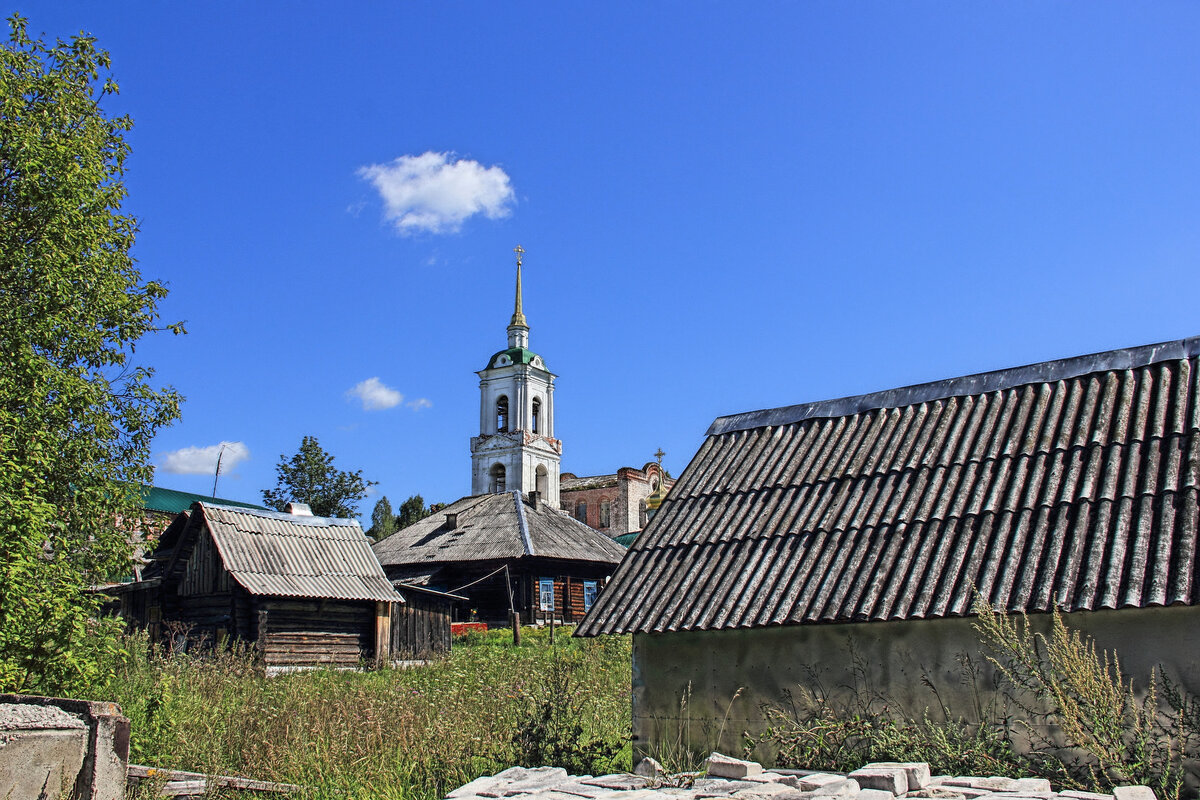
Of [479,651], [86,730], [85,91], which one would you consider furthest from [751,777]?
[479,651]

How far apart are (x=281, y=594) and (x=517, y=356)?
38.8 m

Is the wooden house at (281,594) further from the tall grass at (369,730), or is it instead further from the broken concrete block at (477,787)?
the broken concrete block at (477,787)

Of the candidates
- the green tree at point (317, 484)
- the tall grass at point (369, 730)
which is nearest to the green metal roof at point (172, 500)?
the green tree at point (317, 484)

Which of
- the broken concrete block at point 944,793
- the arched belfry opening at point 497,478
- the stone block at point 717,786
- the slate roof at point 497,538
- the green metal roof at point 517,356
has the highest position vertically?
the green metal roof at point 517,356

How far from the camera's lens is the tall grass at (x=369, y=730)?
7.67 m

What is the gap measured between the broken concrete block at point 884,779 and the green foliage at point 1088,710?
3.54 feet

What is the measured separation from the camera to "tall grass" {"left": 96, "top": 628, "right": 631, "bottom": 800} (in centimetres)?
767

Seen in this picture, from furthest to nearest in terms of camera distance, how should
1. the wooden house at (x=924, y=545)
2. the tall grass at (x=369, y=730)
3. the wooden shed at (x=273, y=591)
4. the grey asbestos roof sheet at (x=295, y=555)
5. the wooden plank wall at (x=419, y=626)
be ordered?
1. the wooden plank wall at (x=419, y=626)
2. the grey asbestos roof sheet at (x=295, y=555)
3. the wooden shed at (x=273, y=591)
4. the tall grass at (x=369, y=730)
5. the wooden house at (x=924, y=545)

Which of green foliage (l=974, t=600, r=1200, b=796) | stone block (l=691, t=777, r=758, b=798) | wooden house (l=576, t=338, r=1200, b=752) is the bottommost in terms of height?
stone block (l=691, t=777, r=758, b=798)

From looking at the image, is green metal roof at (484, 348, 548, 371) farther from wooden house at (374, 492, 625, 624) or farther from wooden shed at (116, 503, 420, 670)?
wooden shed at (116, 503, 420, 670)

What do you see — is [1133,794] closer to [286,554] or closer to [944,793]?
[944,793]

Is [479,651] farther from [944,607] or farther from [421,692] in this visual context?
[944,607]

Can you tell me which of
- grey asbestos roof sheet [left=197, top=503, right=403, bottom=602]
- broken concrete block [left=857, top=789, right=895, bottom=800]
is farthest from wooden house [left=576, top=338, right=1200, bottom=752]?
grey asbestos roof sheet [left=197, top=503, right=403, bottom=602]

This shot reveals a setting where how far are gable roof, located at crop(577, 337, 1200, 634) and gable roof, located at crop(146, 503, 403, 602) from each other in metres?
13.4
